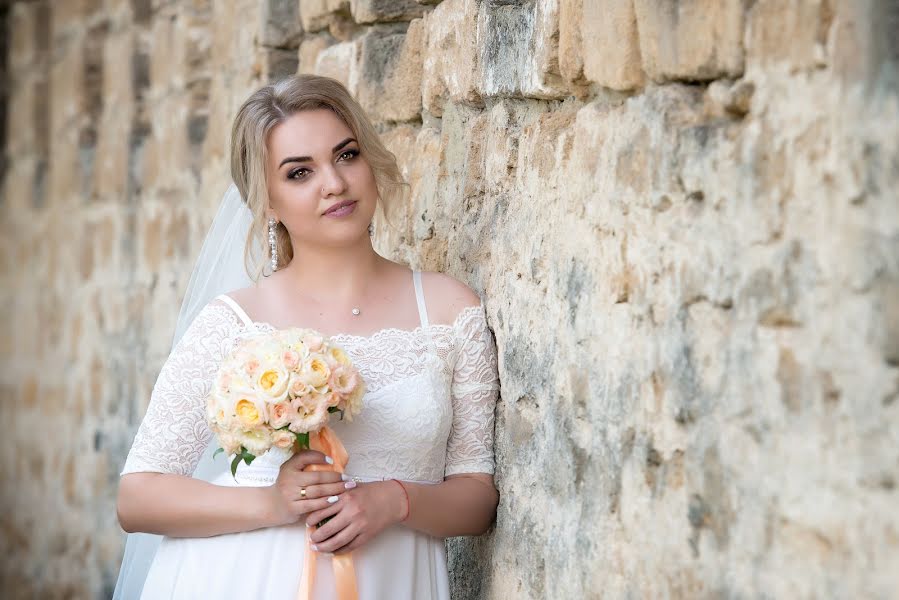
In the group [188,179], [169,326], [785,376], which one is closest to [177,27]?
[188,179]

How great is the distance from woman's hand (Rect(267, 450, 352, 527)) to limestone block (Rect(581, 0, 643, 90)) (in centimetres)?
99

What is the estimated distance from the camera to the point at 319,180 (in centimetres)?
293

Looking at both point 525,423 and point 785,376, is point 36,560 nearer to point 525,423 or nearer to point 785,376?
point 525,423

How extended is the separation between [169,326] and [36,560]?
86.4 inches

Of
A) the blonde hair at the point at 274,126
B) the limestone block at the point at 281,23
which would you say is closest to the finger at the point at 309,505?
the blonde hair at the point at 274,126

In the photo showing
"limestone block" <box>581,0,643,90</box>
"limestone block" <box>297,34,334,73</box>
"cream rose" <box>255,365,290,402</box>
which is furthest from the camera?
"limestone block" <box>297,34,334,73</box>

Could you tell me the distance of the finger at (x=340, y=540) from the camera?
2.70 meters

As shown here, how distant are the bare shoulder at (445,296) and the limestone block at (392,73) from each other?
0.86 m

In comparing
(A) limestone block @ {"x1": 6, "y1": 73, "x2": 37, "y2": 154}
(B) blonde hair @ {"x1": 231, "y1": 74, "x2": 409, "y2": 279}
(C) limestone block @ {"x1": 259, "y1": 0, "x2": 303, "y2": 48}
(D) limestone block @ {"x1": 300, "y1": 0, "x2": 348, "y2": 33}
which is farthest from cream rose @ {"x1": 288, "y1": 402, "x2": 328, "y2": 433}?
(A) limestone block @ {"x1": 6, "y1": 73, "x2": 37, "y2": 154}

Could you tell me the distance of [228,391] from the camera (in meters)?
2.55

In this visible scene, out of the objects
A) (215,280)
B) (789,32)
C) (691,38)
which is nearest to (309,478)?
(215,280)

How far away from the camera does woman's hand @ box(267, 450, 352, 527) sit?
2.67 meters

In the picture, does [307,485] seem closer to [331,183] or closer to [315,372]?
[315,372]

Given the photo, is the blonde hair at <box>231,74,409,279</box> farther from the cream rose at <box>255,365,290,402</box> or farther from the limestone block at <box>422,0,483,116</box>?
the cream rose at <box>255,365,290,402</box>
